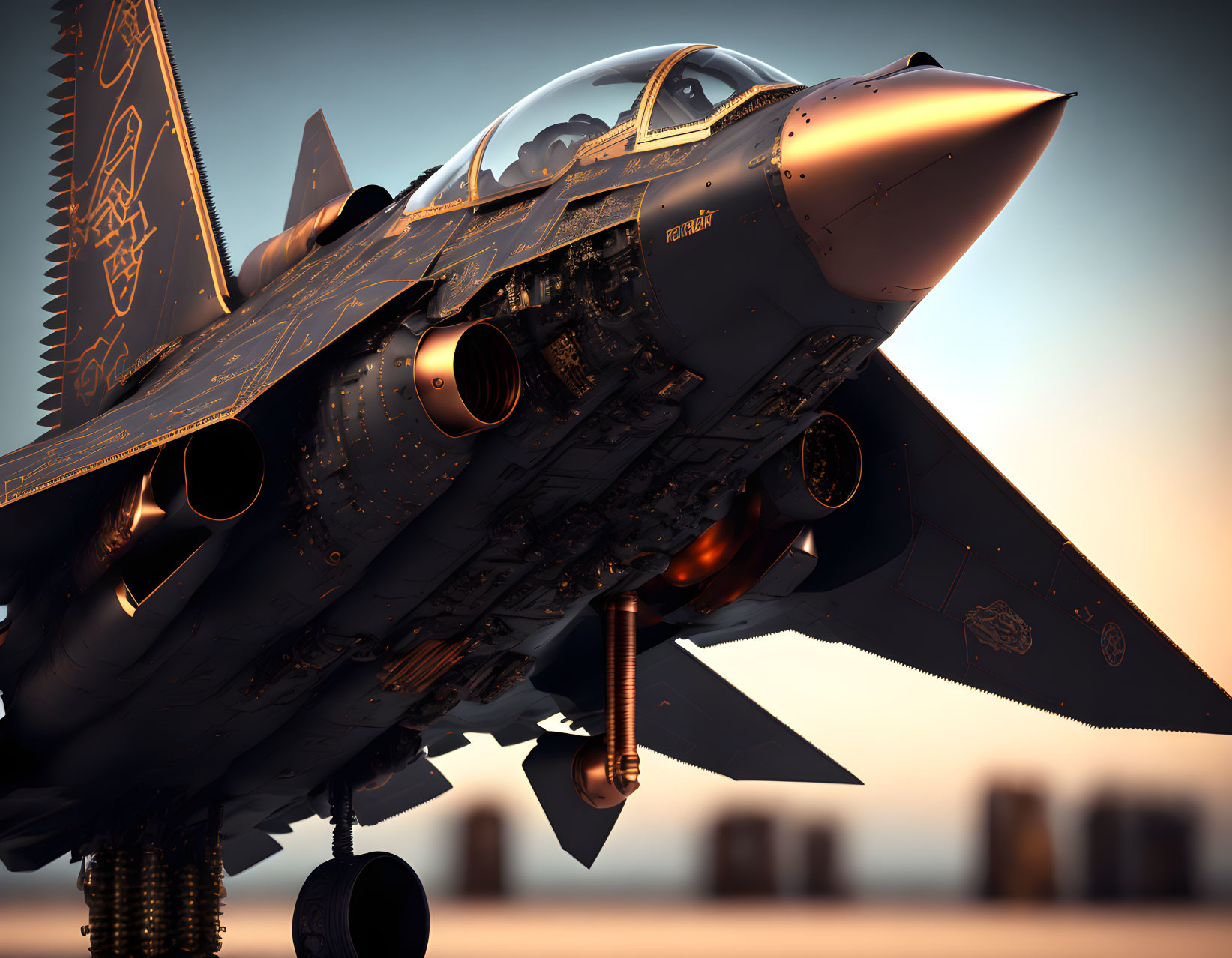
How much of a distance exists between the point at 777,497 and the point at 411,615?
6.72ft

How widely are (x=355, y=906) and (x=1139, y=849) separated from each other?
26.8 ft

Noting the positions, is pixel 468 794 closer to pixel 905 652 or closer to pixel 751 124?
pixel 905 652

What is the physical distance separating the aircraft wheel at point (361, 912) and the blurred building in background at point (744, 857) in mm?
6572

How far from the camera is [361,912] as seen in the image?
7156mm

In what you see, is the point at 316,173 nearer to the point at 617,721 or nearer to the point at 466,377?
the point at 466,377

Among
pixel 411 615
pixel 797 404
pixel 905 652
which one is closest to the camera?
pixel 797 404

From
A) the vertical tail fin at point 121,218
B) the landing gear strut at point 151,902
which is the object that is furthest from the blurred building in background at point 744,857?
the vertical tail fin at point 121,218

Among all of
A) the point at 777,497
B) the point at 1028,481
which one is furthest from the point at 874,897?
the point at 777,497

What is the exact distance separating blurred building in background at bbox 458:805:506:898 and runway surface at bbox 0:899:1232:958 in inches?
15.9

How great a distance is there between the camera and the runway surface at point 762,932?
8.72 metres

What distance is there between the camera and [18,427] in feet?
47.7

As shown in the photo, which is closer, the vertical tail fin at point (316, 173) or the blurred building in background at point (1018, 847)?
the vertical tail fin at point (316, 173)

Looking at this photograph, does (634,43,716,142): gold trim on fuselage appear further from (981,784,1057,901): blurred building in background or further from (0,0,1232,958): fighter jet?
(981,784,1057,901): blurred building in background

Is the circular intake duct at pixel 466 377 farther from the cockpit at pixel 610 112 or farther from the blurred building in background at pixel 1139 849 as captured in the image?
the blurred building in background at pixel 1139 849
